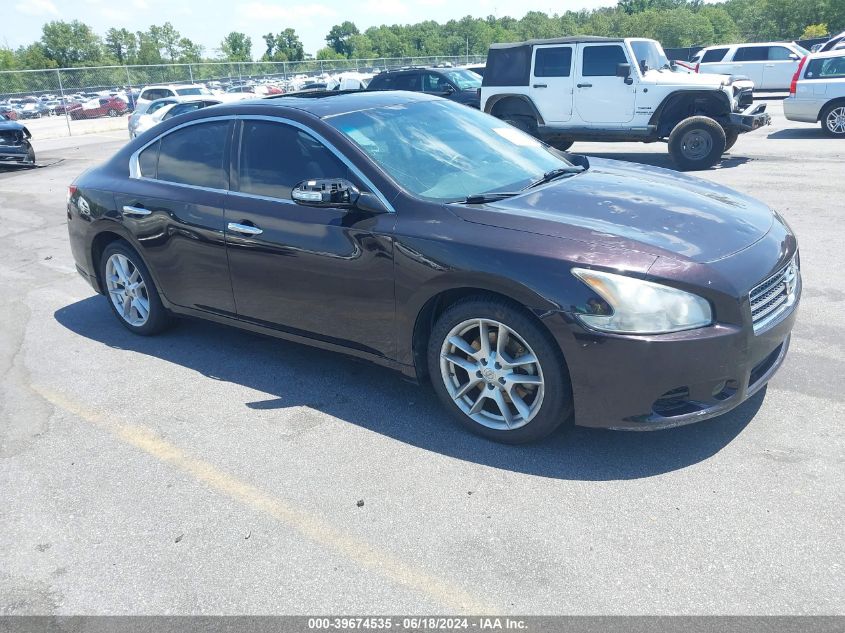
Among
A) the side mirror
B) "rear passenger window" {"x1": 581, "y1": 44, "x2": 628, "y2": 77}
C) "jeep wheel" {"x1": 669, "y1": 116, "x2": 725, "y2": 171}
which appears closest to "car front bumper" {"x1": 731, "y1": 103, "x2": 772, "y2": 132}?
"jeep wheel" {"x1": 669, "y1": 116, "x2": 725, "y2": 171}

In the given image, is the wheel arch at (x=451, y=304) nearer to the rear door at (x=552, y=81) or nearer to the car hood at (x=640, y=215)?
the car hood at (x=640, y=215)

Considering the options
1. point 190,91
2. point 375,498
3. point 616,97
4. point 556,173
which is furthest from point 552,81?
point 190,91

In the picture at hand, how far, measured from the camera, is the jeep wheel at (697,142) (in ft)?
38.2

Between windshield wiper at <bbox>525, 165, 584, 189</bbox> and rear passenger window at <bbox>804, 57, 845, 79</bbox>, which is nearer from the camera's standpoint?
windshield wiper at <bbox>525, 165, 584, 189</bbox>

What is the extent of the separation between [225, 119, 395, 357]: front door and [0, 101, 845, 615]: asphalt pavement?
49 centimetres

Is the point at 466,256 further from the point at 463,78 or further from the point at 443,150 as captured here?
the point at 463,78

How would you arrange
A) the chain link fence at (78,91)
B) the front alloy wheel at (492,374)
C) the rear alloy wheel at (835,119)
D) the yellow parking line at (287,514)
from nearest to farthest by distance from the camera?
the yellow parking line at (287,514) < the front alloy wheel at (492,374) < the rear alloy wheel at (835,119) < the chain link fence at (78,91)

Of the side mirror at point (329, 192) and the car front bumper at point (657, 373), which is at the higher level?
the side mirror at point (329, 192)

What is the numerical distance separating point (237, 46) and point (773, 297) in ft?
436

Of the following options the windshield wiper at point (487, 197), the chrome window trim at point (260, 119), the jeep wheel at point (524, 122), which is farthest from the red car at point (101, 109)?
the windshield wiper at point (487, 197)

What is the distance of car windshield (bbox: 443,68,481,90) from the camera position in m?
16.9

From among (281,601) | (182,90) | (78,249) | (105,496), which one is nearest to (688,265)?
(281,601)

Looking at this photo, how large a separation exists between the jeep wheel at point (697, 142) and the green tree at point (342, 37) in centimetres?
11539

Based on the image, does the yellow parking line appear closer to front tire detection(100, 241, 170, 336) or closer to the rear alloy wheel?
front tire detection(100, 241, 170, 336)
